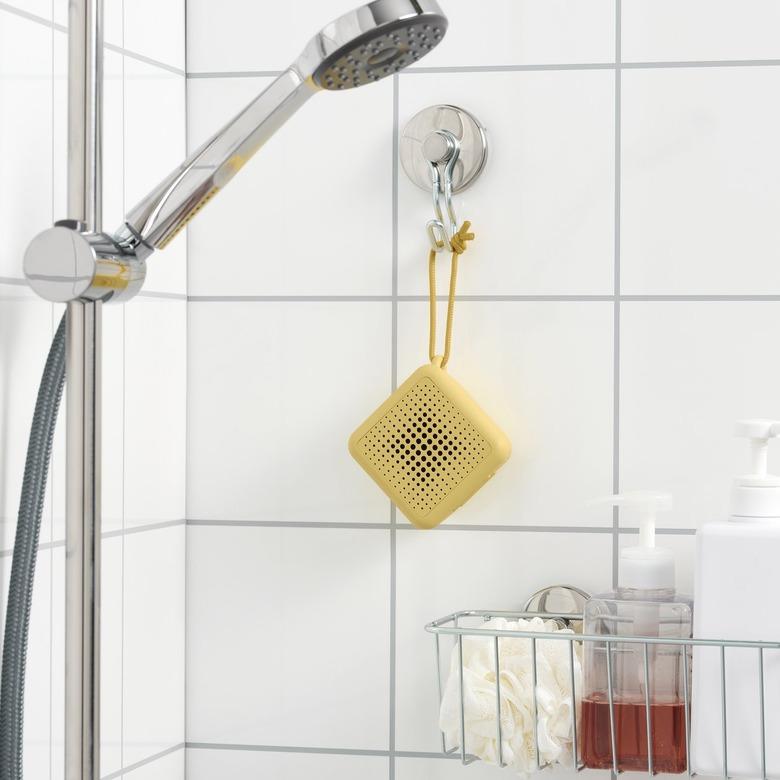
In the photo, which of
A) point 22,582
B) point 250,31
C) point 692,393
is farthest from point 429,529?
point 250,31

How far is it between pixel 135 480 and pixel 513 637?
1.13 ft

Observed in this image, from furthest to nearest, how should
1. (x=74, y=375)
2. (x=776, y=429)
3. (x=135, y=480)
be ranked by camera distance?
(x=135, y=480) < (x=776, y=429) < (x=74, y=375)

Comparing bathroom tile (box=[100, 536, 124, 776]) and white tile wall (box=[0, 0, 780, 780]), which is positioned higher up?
white tile wall (box=[0, 0, 780, 780])

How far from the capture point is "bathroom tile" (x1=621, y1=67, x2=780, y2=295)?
3.07 ft

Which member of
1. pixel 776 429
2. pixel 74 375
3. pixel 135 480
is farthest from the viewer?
pixel 135 480

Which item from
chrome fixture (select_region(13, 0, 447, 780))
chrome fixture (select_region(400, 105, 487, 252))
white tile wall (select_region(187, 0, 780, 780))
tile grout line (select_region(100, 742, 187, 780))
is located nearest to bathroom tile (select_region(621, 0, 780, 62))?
white tile wall (select_region(187, 0, 780, 780))

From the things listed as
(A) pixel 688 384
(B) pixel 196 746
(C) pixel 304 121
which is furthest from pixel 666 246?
(B) pixel 196 746

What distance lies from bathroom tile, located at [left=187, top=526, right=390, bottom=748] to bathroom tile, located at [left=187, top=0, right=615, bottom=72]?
43 centimetres

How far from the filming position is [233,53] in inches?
40.1

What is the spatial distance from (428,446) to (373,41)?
387 millimetres

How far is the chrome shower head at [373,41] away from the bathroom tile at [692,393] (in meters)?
0.37

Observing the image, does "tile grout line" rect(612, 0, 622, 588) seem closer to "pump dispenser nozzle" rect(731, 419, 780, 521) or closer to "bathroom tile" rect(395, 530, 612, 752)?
"bathroom tile" rect(395, 530, 612, 752)

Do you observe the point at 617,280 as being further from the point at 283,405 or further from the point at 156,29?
the point at 156,29

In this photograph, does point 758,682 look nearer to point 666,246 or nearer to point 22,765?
point 666,246
